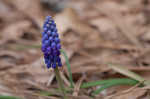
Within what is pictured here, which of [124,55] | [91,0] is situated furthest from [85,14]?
[124,55]

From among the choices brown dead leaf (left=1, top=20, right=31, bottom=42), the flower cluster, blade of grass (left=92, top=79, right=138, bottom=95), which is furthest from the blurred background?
the flower cluster

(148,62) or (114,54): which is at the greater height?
(114,54)

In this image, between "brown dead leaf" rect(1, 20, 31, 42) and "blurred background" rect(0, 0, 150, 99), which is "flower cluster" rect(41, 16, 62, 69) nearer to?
"blurred background" rect(0, 0, 150, 99)

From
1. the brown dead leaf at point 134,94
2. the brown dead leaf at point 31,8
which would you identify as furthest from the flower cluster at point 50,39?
the brown dead leaf at point 31,8

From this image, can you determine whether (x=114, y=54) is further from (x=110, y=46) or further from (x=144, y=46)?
(x=144, y=46)

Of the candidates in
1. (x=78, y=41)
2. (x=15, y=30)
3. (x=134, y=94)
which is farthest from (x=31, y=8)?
(x=134, y=94)

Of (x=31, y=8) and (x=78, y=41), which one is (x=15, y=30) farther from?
(x=78, y=41)

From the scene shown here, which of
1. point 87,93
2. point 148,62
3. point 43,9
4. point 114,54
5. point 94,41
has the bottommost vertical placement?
point 87,93

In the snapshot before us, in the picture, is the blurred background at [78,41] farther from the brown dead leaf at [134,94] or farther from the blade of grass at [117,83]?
the blade of grass at [117,83]
